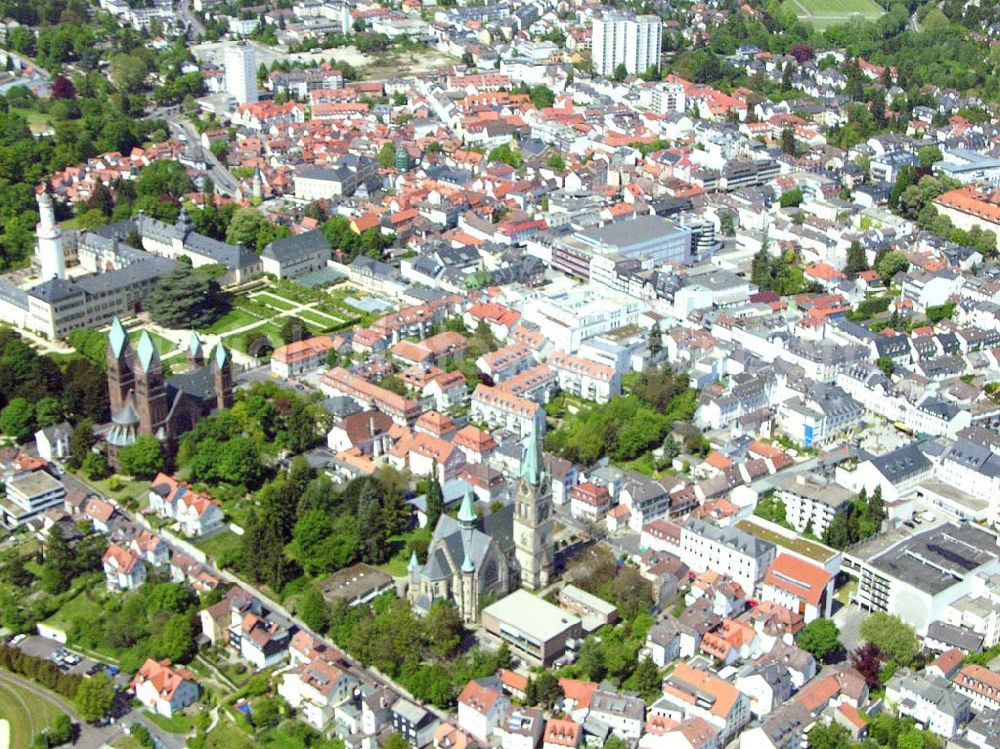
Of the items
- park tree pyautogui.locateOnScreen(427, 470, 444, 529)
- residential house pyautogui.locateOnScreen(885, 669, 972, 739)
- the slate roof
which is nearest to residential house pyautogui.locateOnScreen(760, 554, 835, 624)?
residential house pyautogui.locateOnScreen(885, 669, 972, 739)

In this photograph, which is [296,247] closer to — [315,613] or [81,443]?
[81,443]

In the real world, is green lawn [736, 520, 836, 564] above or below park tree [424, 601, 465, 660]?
below

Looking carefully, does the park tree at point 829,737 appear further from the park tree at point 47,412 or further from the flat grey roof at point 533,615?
the park tree at point 47,412

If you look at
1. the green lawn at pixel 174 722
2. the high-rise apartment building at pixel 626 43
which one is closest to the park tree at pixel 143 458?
the green lawn at pixel 174 722

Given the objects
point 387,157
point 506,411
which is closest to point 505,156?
point 387,157

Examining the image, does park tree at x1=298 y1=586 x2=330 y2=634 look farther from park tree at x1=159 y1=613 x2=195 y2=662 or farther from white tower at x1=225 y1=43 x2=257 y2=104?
white tower at x1=225 y1=43 x2=257 y2=104
